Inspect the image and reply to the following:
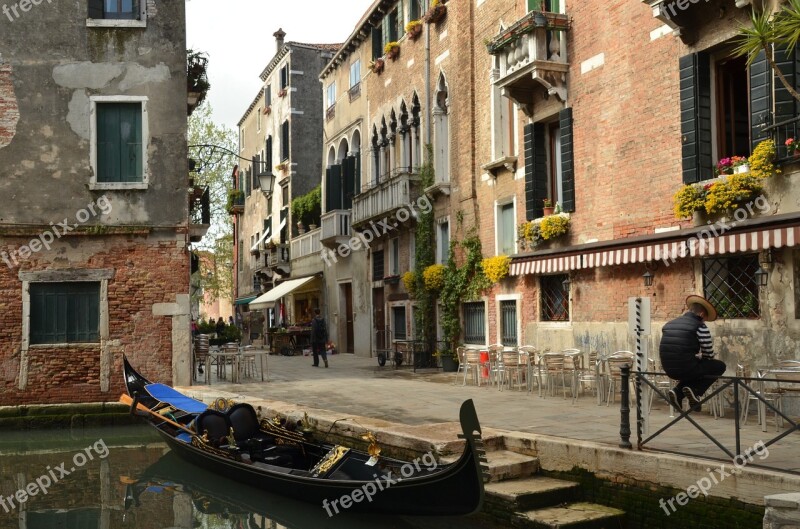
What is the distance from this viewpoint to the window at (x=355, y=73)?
76.2 feet

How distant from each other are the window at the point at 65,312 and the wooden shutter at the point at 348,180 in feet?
33.5

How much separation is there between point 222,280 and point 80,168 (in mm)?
29095

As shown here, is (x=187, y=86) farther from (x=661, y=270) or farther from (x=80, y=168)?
(x=661, y=270)

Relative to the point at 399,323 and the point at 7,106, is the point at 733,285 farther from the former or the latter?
the point at 7,106

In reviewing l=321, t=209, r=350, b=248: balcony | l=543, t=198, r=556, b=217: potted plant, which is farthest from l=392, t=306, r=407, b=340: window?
l=543, t=198, r=556, b=217: potted plant

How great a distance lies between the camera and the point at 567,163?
13125mm

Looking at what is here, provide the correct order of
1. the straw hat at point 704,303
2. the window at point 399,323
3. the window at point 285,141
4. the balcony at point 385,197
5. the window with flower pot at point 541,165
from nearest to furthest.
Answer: the straw hat at point 704,303
the window with flower pot at point 541,165
the balcony at point 385,197
the window at point 399,323
the window at point 285,141

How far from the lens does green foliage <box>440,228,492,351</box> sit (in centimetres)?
1612

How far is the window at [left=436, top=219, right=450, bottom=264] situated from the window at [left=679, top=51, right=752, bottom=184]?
7633mm

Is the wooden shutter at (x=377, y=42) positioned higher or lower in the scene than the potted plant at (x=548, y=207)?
higher

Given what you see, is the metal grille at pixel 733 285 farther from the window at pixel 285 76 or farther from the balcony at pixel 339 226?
the window at pixel 285 76

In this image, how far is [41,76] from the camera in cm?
1339

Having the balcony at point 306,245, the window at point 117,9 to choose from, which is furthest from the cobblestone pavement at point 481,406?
the balcony at point 306,245

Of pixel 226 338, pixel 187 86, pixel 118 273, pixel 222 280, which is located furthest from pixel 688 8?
pixel 222 280
